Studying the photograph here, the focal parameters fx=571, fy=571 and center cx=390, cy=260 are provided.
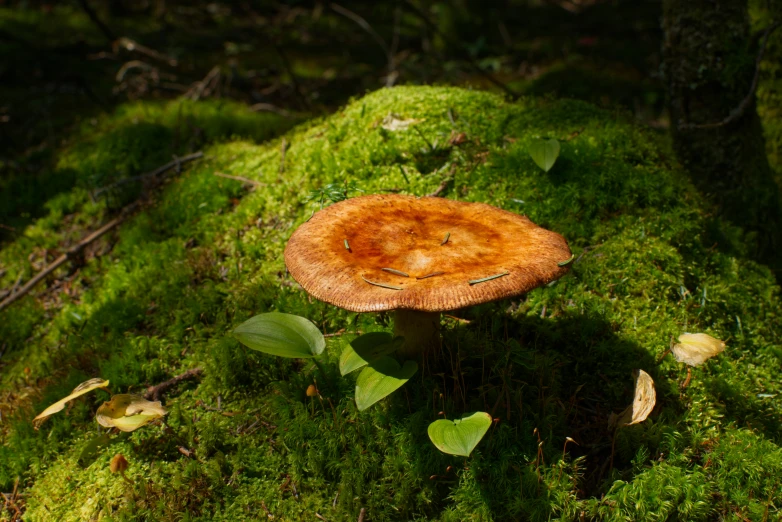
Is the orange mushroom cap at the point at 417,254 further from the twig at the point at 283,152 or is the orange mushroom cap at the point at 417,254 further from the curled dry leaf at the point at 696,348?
the twig at the point at 283,152

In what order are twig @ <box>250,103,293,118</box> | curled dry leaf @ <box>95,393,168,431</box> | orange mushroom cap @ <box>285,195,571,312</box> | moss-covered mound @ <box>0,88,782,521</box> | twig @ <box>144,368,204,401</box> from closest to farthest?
orange mushroom cap @ <box>285,195,571,312</box> → moss-covered mound @ <box>0,88,782,521</box> → curled dry leaf @ <box>95,393,168,431</box> → twig @ <box>144,368,204,401</box> → twig @ <box>250,103,293,118</box>

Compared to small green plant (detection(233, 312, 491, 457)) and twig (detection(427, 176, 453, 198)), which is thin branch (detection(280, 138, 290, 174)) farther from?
small green plant (detection(233, 312, 491, 457))

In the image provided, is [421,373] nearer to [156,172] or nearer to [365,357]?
[365,357]

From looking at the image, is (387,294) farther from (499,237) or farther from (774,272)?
(774,272)

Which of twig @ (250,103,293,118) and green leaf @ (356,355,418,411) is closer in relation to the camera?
green leaf @ (356,355,418,411)

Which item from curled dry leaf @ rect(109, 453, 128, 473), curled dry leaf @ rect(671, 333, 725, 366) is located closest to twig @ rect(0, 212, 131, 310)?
curled dry leaf @ rect(109, 453, 128, 473)

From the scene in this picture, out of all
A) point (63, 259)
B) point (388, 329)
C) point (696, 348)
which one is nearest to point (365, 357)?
point (388, 329)
